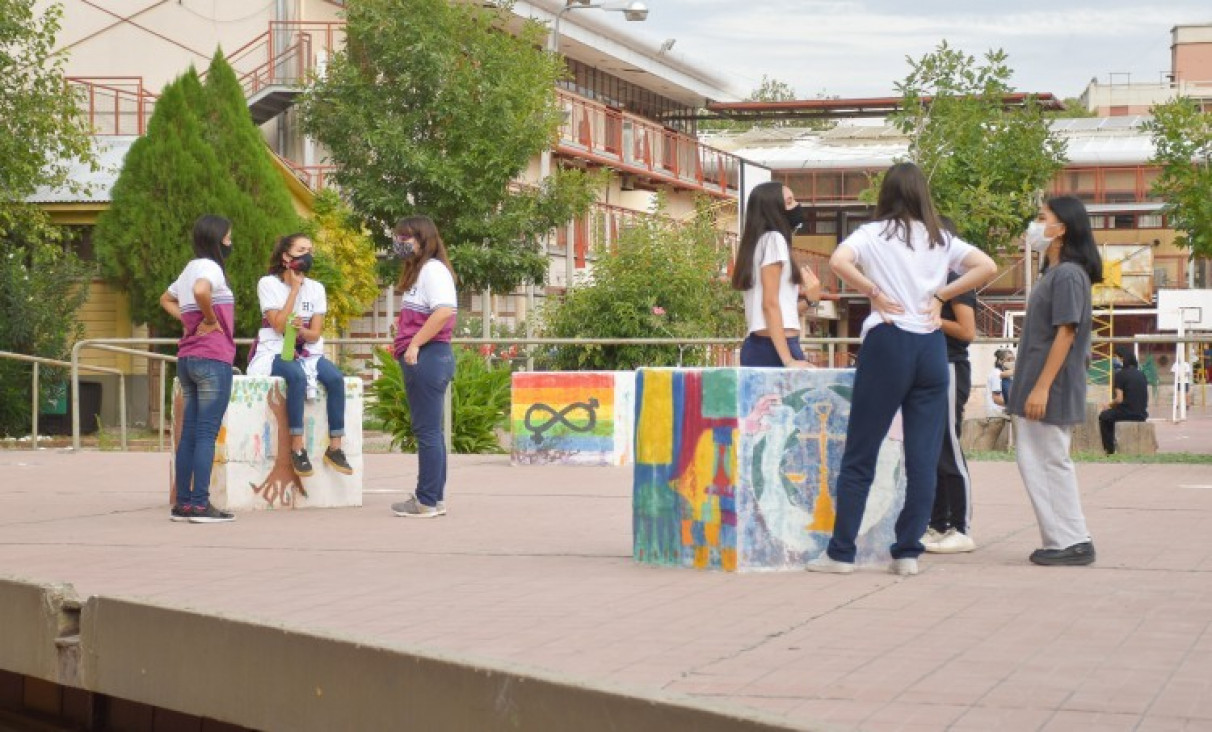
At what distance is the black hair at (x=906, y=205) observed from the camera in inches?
324

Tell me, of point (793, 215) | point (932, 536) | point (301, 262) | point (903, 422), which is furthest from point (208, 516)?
point (903, 422)

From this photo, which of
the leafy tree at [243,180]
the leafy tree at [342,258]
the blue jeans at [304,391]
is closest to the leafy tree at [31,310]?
the leafy tree at [243,180]

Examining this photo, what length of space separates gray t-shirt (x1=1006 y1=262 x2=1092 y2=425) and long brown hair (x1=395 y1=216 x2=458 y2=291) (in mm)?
3725

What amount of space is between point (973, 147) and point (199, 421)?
27329mm

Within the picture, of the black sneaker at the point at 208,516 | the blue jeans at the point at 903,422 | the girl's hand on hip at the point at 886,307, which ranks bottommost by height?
the black sneaker at the point at 208,516

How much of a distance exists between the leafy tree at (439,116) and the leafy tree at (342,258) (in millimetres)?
1724

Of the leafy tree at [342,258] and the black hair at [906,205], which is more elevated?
the leafy tree at [342,258]

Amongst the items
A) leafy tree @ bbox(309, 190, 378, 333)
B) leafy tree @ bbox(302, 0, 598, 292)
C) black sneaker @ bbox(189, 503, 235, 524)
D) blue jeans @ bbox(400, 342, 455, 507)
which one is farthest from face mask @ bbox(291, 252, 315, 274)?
leafy tree @ bbox(309, 190, 378, 333)

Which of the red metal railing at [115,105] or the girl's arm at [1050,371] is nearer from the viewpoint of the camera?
the girl's arm at [1050,371]

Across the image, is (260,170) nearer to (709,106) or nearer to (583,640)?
(583,640)

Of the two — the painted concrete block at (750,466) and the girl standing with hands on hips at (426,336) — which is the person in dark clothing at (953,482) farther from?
the girl standing with hands on hips at (426,336)

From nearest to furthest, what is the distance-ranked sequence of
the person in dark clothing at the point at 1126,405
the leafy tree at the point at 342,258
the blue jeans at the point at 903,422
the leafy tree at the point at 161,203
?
the blue jeans at the point at 903,422 < the person in dark clothing at the point at 1126,405 < the leafy tree at the point at 161,203 < the leafy tree at the point at 342,258

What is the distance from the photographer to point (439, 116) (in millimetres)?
32594

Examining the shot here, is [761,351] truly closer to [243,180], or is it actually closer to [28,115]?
[28,115]
